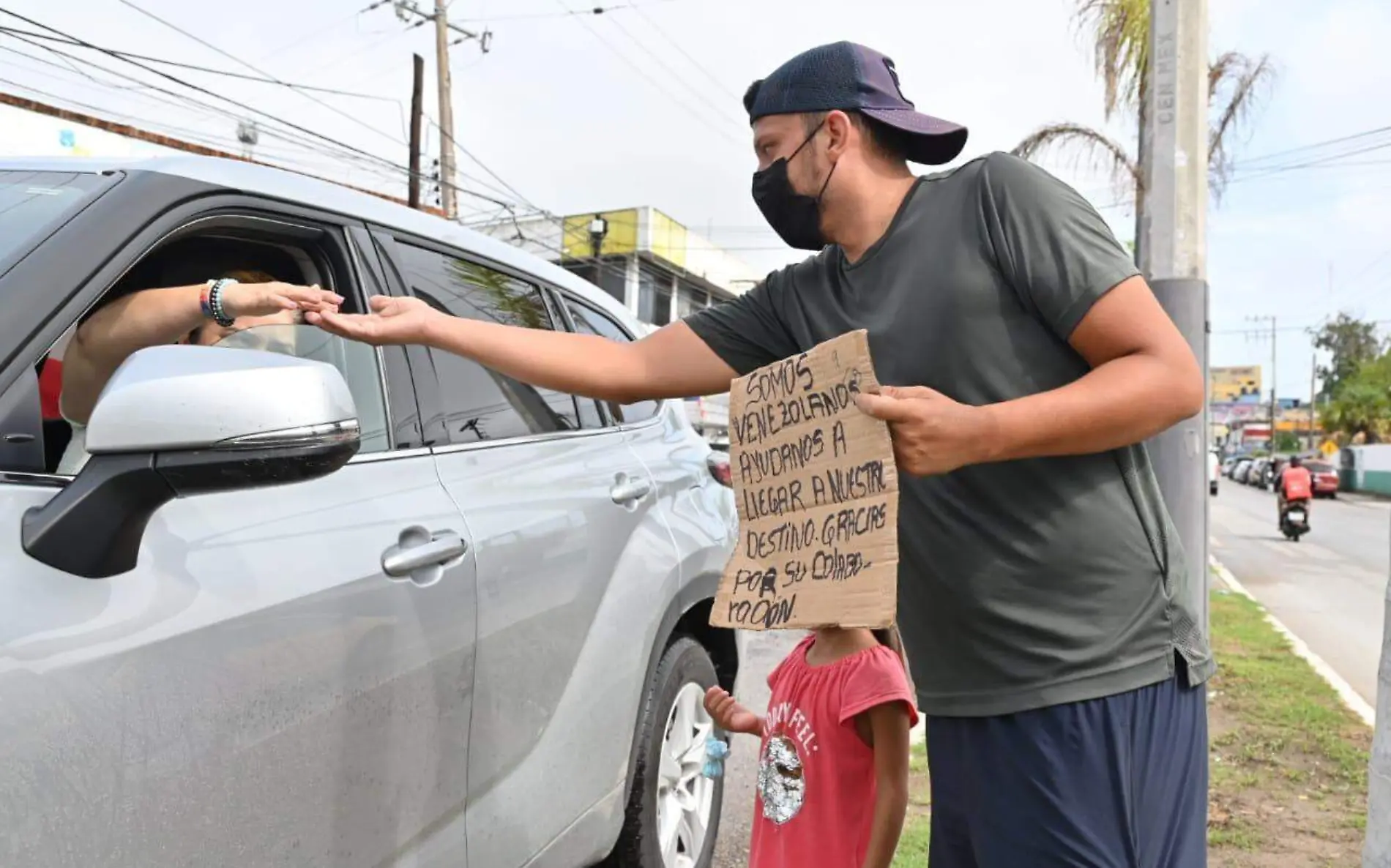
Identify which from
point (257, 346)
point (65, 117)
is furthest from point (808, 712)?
point (65, 117)

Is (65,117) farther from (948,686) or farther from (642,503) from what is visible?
(948,686)

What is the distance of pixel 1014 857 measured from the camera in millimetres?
1593

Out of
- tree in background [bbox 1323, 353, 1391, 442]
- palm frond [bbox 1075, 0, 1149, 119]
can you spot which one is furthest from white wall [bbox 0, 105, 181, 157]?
tree in background [bbox 1323, 353, 1391, 442]

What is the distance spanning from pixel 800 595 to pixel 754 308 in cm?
69

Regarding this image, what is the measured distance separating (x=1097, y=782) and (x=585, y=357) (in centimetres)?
Result: 120

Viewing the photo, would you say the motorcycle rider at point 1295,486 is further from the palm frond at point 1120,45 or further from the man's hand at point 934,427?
the man's hand at point 934,427

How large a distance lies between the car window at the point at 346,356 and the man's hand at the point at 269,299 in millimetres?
101

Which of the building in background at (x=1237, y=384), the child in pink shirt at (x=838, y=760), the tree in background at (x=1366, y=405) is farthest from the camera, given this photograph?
the building in background at (x=1237, y=384)

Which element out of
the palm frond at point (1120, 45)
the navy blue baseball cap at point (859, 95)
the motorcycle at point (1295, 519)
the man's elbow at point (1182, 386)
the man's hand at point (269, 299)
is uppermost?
the palm frond at point (1120, 45)

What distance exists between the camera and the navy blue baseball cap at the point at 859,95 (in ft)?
5.59

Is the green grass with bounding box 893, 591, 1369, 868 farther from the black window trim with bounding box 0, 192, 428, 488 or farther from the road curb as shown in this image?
the black window trim with bounding box 0, 192, 428, 488

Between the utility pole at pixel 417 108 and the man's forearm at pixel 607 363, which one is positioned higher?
the utility pole at pixel 417 108

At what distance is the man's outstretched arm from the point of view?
2012 mm

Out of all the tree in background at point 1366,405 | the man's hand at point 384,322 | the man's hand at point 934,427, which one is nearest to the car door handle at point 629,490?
the man's hand at point 384,322
